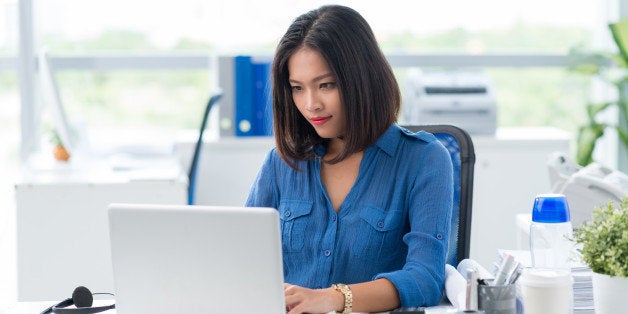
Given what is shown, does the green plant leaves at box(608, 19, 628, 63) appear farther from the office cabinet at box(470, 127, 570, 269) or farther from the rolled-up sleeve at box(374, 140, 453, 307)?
the rolled-up sleeve at box(374, 140, 453, 307)

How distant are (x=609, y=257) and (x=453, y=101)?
2.68 metres

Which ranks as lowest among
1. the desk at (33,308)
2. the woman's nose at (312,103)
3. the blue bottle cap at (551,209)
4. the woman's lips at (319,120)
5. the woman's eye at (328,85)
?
the desk at (33,308)

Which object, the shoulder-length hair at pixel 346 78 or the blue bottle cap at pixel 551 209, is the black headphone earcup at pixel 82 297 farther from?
the blue bottle cap at pixel 551 209

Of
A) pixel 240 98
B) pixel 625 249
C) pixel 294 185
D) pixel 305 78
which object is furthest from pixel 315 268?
pixel 240 98

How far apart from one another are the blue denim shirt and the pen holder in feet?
0.94

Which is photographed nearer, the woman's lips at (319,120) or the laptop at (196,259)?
the laptop at (196,259)

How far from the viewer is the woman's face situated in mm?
1980

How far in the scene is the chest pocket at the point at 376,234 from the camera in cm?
196

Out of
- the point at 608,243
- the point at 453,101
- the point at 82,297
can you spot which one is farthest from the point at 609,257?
the point at 453,101

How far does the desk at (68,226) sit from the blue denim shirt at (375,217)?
5.06ft

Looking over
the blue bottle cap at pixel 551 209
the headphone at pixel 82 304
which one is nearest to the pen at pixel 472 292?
the blue bottle cap at pixel 551 209

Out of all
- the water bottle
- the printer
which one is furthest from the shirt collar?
the printer

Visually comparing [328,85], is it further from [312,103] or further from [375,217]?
[375,217]

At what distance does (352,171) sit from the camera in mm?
2066
